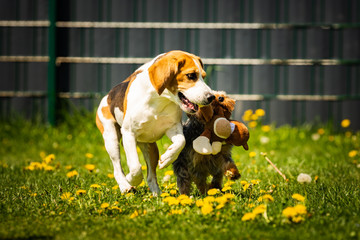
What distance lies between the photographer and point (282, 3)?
732 cm

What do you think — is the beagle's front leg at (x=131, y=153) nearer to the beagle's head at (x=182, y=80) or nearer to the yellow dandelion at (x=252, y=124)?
the beagle's head at (x=182, y=80)

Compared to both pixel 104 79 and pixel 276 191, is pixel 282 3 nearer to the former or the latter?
pixel 104 79

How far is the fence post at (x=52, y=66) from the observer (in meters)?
7.36

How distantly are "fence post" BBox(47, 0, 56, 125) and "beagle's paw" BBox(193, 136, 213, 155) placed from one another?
195 inches

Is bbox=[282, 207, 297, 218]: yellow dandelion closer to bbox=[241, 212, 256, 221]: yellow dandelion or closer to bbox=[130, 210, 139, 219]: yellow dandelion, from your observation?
bbox=[241, 212, 256, 221]: yellow dandelion

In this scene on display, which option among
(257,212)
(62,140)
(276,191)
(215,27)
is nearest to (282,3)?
(215,27)

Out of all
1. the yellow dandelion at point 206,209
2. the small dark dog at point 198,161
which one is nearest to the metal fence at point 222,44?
the small dark dog at point 198,161

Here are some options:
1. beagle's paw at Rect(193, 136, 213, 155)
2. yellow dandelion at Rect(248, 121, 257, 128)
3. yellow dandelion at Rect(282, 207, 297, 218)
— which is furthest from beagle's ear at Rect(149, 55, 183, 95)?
yellow dandelion at Rect(248, 121, 257, 128)

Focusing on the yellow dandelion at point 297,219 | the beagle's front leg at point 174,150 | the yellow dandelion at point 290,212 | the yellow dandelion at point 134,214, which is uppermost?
the beagle's front leg at point 174,150

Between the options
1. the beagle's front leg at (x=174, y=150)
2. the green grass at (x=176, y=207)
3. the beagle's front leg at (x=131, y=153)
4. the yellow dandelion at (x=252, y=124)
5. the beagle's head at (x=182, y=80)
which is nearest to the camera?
the green grass at (x=176, y=207)

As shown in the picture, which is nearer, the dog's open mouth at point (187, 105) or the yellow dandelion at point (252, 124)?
the dog's open mouth at point (187, 105)

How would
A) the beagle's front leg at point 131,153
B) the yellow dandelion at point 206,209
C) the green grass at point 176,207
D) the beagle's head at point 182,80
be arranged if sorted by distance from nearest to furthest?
the green grass at point 176,207 → the yellow dandelion at point 206,209 → the beagle's head at point 182,80 → the beagle's front leg at point 131,153

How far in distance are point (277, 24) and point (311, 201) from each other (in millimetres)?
4838

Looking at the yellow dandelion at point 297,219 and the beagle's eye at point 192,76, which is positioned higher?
the beagle's eye at point 192,76
